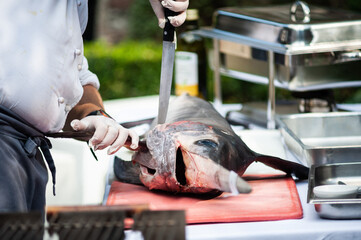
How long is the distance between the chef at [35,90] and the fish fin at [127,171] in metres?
0.23

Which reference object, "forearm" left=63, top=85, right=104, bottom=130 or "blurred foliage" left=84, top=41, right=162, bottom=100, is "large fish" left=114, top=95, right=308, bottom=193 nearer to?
"forearm" left=63, top=85, right=104, bottom=130

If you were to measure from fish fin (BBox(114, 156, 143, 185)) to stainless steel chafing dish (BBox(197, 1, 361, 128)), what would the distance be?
0.83m

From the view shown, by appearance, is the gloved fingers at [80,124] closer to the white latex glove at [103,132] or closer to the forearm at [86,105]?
the white latex glove at [103,132]

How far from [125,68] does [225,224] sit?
482cm

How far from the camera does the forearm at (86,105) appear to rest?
174 centimetres

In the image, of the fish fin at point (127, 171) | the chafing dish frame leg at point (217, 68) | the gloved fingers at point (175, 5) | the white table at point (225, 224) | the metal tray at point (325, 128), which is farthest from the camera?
the chafing dish frame leg at point (217, 68)

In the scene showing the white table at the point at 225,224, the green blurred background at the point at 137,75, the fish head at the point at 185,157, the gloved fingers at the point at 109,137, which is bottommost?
the green blurred background at the point at 137,75

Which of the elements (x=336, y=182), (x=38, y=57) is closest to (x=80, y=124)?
(x=38, y=57)

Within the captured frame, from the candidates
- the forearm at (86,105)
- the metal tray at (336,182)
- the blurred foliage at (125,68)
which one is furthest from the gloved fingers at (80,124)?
the blurred foliage at (125,68)

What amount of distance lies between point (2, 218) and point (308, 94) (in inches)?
72.0

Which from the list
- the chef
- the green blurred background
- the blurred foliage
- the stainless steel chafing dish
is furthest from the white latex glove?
the blurred foliage

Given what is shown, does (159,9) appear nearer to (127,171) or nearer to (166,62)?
(166,62)

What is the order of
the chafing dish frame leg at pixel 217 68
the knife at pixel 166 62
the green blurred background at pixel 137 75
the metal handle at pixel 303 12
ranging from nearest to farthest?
the knife at pixel 166 62 < the metal handle at pixel 303 12 < the chafing dish frame leg at pixel 217 68 < the green blurred background at pixel 137 75

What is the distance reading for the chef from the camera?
4.78 feet
